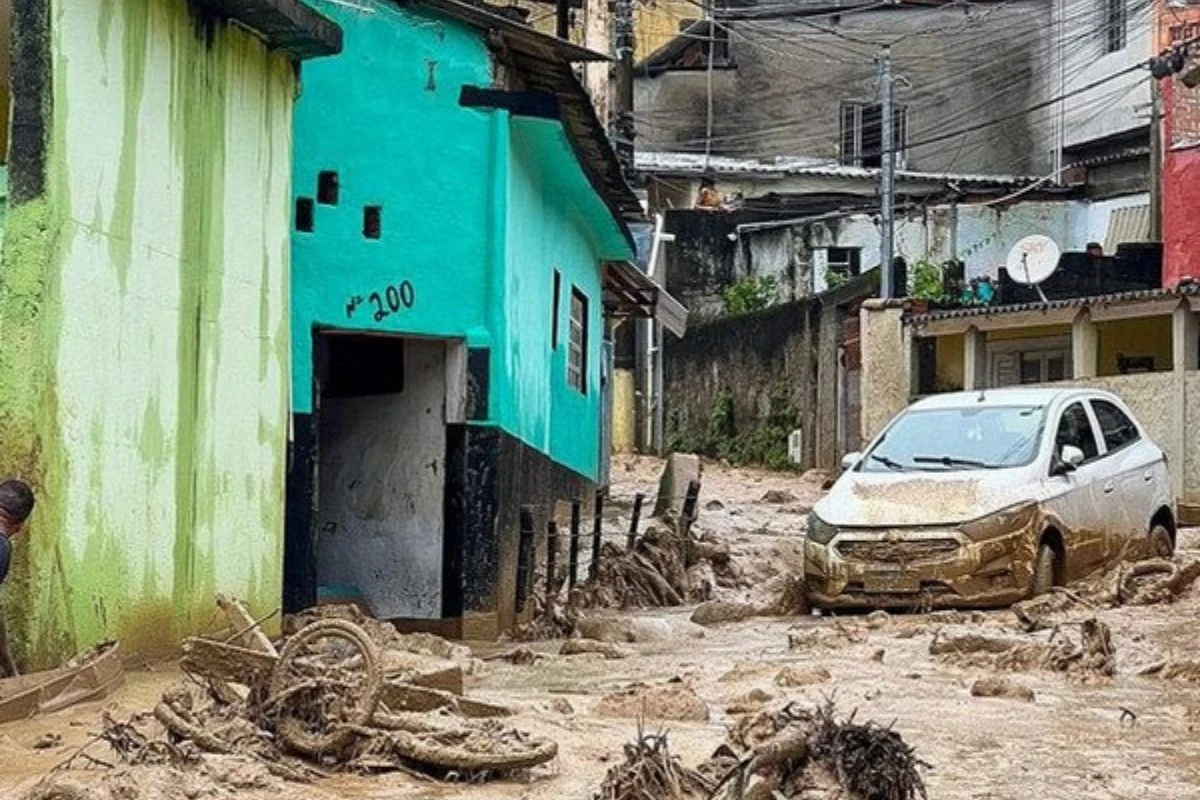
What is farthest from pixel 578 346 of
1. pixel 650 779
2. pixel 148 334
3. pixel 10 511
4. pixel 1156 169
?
pixel 1156 169

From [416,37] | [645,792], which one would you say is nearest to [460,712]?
[645,792]

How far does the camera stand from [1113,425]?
15859mm

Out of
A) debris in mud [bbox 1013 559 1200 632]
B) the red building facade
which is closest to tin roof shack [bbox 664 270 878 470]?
the red building facade

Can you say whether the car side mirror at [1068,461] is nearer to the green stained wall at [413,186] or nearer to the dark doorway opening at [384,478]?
the green stained wall at [413,186]

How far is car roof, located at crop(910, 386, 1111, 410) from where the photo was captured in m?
15.5

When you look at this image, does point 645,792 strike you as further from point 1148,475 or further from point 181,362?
point 1148,475

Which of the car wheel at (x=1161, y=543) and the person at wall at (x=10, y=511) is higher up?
the person at wall at (x=10, y=511)

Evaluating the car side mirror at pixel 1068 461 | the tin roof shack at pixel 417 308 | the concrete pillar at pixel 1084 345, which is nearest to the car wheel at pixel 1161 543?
the car side mirror at pixel 1068 461

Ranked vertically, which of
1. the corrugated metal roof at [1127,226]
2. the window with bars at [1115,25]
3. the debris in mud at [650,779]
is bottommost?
the debris in mud at [650,779]

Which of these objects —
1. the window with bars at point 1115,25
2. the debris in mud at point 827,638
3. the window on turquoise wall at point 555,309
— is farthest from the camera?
the window with bars at point 1115,25

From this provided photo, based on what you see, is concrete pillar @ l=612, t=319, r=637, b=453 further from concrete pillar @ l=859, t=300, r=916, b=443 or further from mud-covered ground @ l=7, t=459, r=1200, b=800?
mud-covered ground @ l=7, t=459, r=1200, b=800

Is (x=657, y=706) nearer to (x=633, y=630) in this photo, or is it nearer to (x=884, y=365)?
(x=633, y=630)

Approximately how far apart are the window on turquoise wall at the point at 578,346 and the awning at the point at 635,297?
86.6 inches

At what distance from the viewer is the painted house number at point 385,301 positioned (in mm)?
13852
